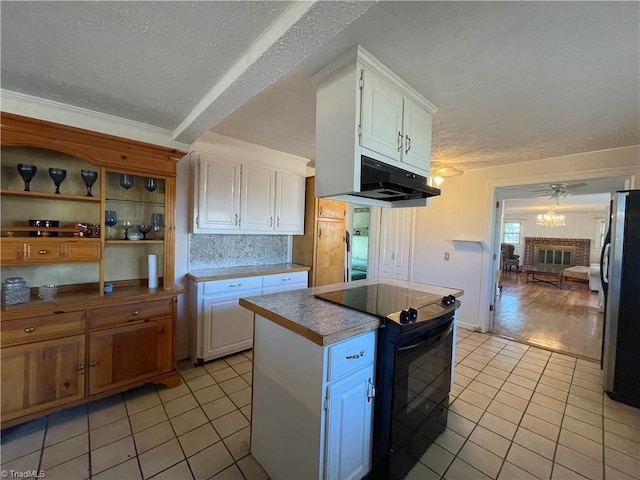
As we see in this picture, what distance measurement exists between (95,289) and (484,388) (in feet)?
11.4

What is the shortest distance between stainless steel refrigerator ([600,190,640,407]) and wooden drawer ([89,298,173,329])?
151 inches

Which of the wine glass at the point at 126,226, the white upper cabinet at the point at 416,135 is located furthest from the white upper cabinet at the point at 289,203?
the white upper cabinet at the point at 416,135

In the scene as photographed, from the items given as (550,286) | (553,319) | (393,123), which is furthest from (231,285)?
(550,286)

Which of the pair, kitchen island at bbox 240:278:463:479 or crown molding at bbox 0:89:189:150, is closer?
kitchen island at bbox 240:278:463:479

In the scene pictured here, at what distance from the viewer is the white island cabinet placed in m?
1.21

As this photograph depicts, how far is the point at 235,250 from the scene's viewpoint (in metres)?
3.30

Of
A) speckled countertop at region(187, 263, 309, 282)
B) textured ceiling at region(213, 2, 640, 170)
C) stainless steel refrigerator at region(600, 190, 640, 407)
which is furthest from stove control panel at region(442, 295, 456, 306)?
speckled countertop at region(187, 263, 309, 282)

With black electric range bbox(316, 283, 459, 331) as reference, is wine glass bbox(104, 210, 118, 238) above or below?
above

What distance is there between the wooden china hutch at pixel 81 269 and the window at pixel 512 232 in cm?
1198

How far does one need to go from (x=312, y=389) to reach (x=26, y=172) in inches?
93.7

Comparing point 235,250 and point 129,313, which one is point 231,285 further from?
point 129,313

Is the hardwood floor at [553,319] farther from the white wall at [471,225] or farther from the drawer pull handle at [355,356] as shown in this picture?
the drawer pull handle at [355,356]

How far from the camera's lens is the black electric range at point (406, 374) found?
1.36 m

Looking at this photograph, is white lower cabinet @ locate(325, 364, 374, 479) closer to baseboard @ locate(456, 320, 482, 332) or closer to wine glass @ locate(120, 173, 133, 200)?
wine glass @ locate(120, 173, 133, 200)
